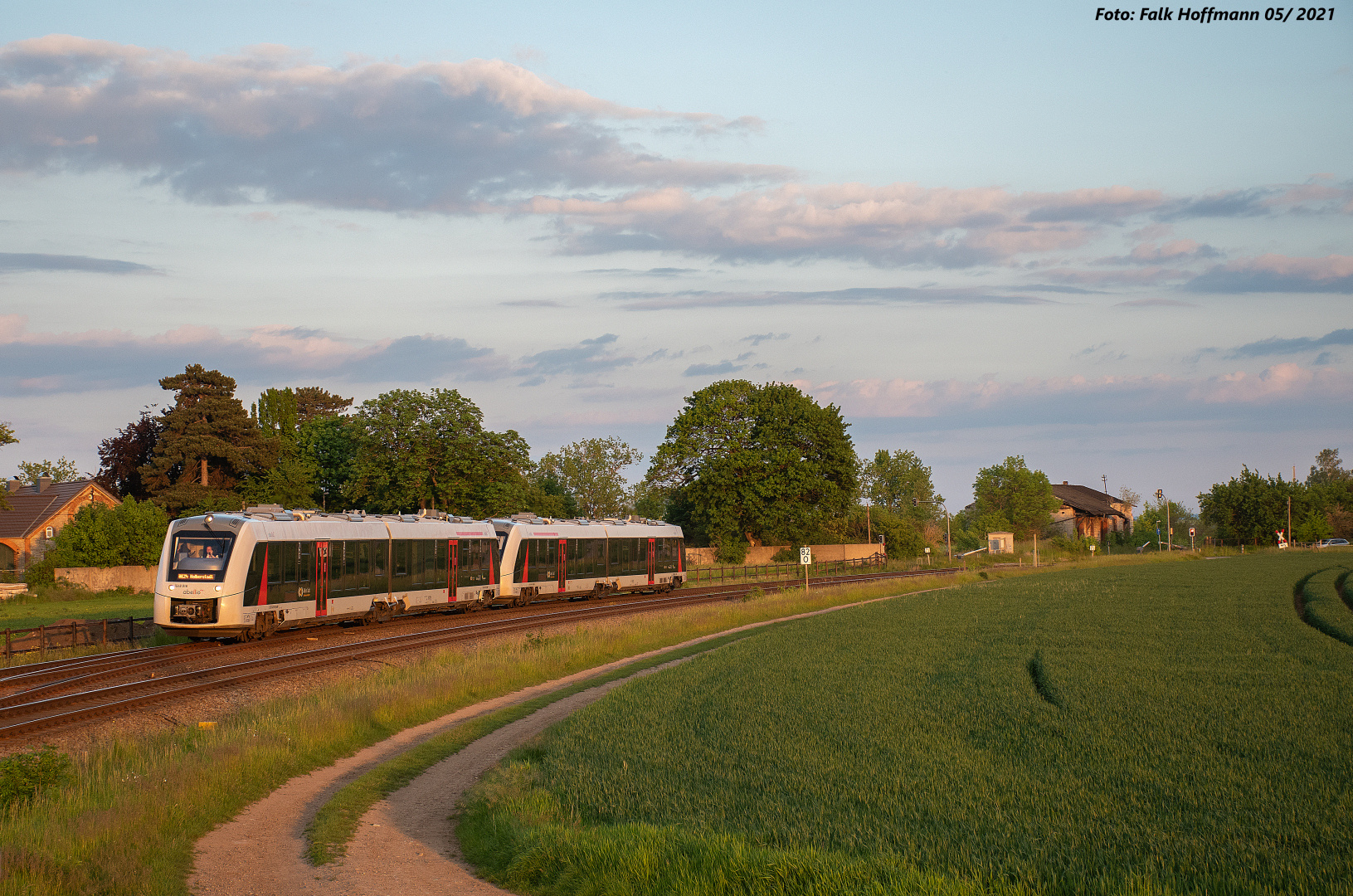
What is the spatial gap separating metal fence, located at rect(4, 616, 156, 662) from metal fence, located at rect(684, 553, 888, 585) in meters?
36.0

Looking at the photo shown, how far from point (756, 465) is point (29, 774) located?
233 ft

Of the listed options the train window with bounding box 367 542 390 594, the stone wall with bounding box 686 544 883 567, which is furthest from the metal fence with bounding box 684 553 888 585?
the train window with bounding box 367 542 390 594

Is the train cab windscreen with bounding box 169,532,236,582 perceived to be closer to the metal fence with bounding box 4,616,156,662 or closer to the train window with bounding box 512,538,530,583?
the metal fence with bounding box 4,616,156,662

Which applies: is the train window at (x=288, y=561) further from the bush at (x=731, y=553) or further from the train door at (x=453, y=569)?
the bush at (x=731, y=553)

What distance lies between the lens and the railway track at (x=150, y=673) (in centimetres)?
1744

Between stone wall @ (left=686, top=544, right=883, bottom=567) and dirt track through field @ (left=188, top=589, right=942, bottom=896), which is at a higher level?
stone wall @ (left=686, top=544, right=883, bottom=567)

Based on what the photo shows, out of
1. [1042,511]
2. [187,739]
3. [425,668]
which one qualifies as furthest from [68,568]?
[1042,511]

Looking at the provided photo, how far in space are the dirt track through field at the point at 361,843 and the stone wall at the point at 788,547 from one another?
60.8 metres

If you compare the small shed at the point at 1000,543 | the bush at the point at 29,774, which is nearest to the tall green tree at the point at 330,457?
the small shed at the point at 1000,543

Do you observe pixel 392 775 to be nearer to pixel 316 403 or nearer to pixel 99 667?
pixel 99 667

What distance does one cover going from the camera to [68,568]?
178 feet

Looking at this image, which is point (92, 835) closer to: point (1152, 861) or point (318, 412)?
point (1152, 861)

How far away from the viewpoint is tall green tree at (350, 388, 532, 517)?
225ft

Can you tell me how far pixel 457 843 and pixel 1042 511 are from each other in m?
128
